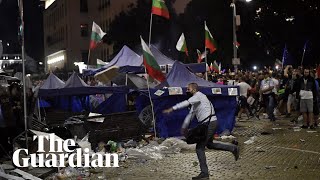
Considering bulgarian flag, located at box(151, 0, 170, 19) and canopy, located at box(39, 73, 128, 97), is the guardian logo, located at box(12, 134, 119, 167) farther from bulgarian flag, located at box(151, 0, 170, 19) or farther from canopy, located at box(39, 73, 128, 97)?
bulgarian flag, located at box(151, 0, 170, 19)

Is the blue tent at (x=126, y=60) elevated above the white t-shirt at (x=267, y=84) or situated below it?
above

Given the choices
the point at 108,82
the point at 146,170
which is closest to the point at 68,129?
the point at 146,170

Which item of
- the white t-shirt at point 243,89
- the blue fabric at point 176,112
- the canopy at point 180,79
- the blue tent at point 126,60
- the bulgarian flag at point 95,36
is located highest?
the bulgarian flag at point 95,36

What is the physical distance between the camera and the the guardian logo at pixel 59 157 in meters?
10.6

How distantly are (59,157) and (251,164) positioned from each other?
14.3 feet

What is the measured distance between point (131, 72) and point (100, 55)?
5813 cm

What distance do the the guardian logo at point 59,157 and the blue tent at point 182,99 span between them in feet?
11.8

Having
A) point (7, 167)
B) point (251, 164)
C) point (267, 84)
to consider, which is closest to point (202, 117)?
point (251, 164)

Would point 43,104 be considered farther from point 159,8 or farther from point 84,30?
point 84,30

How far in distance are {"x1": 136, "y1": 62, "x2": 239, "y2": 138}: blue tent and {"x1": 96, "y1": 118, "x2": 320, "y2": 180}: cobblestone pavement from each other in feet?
5.03

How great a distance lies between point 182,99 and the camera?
1470 cm

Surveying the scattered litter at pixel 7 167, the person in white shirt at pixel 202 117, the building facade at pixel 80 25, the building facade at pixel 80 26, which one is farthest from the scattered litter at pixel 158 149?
the building facade at pixel 80 25

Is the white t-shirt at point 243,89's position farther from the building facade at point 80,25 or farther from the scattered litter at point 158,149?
the building facade at point 80,25

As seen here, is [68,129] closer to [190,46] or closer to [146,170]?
[146,170]
